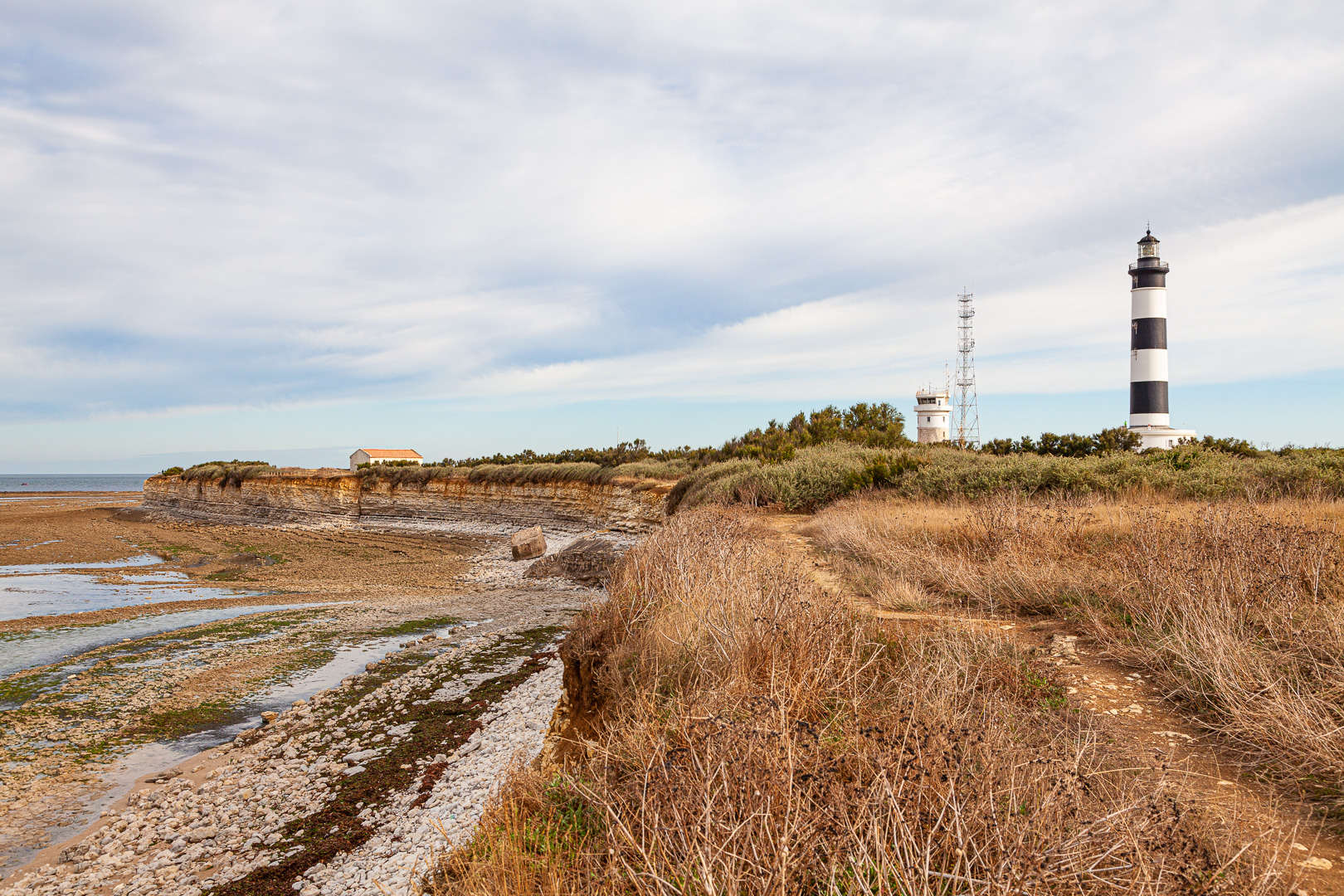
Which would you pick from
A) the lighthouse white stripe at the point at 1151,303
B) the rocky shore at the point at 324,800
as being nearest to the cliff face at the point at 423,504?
the rocky shore at the point at 324,800

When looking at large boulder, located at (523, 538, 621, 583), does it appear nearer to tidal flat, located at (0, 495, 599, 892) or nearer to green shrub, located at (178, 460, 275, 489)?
tidal flat, located at (0, 495, 599, 892)

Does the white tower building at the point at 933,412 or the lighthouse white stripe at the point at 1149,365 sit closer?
the lighthouse white stripe at the point at 1149,365

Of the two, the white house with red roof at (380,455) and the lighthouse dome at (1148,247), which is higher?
the lighthouse dome at (1148,247)

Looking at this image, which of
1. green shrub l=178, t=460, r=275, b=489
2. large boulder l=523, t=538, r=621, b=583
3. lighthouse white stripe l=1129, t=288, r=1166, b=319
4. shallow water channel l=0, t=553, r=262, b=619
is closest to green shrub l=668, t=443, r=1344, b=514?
large boulder l=523, t=538, r=621, b=583

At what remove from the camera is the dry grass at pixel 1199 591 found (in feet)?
12.8

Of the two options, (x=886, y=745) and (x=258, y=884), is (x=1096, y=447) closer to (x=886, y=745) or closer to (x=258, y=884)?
(x=886, y=745)

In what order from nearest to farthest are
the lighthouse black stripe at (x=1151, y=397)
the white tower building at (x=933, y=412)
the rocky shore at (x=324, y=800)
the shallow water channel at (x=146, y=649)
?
the rocky shore at (x=324, y=800), the shallow water channel at (x=146, y=649), the lighthouse black stripe at (x=1151, y=397), the white tower building at (x=933, y=412)

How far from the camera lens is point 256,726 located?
26.2ft

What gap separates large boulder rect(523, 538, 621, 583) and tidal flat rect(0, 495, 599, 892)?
2.59 ft

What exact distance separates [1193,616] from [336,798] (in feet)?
23.6

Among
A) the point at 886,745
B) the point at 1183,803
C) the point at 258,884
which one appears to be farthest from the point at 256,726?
the point at 1183,803

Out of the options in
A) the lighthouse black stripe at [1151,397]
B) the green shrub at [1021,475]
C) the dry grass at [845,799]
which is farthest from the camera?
the lighthouse black stripe at [1151,397]

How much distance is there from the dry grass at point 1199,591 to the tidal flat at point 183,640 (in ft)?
23.0

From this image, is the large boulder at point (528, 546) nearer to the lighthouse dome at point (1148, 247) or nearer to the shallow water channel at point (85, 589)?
the shallow water channel at point (85, 589)
